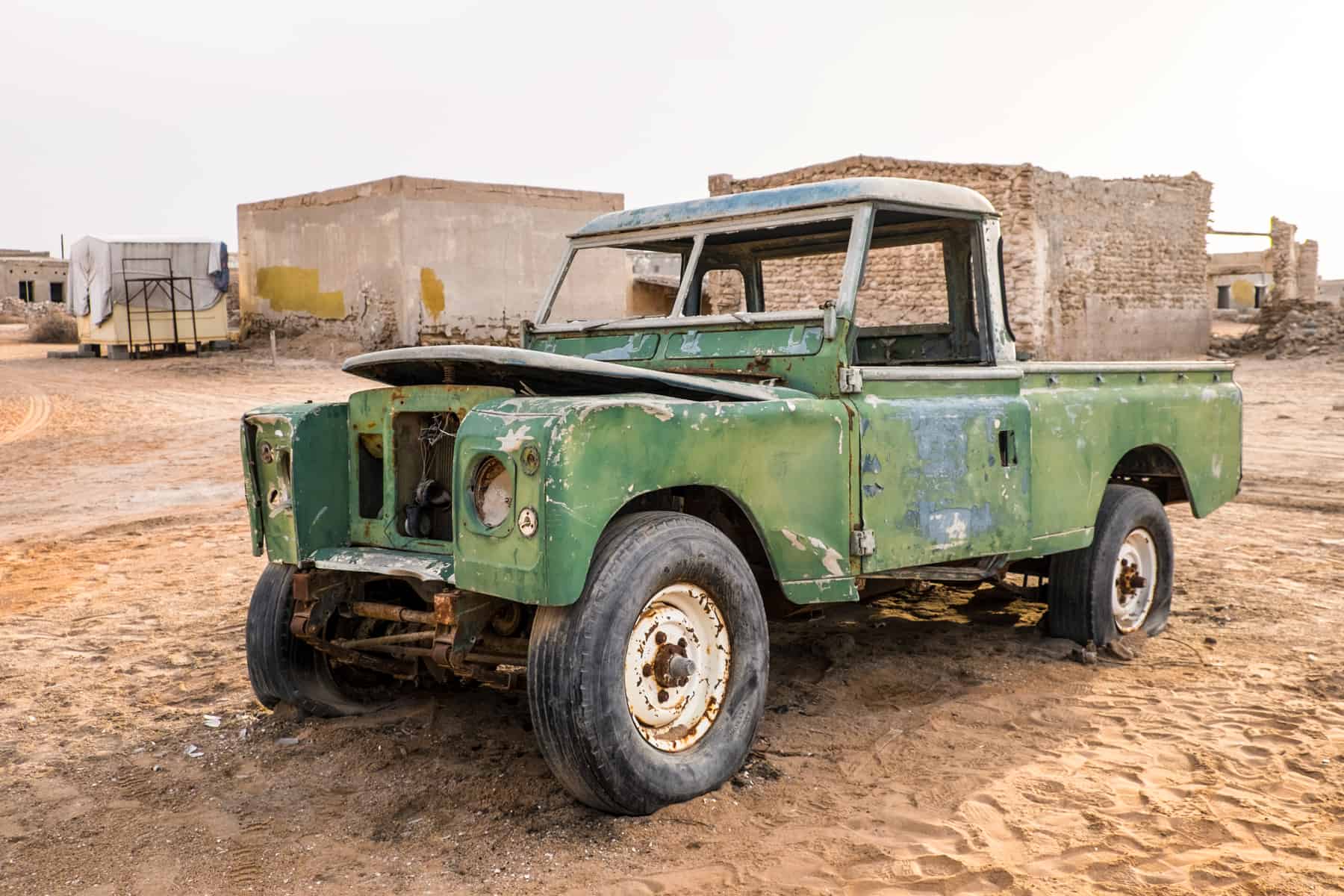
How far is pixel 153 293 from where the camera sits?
69.9ft

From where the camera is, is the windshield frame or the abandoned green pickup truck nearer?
the abandoned green pickup truck

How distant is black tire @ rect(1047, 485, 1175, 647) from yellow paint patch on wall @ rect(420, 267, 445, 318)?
15.3 m

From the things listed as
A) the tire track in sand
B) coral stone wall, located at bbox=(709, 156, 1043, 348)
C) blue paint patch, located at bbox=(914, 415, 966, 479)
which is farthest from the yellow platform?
blue paint patch, located at bbox=(914, 415, 966, 479)

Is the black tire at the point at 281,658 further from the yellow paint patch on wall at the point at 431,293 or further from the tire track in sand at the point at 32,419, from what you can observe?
the yellow paint patch on wall at the point at 431,293

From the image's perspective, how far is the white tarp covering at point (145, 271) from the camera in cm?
2094

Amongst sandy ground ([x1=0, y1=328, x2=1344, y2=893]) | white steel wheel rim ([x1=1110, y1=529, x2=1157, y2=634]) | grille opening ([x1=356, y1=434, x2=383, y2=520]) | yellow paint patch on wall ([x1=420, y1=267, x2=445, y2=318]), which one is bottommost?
sandy ground ([x1=0, y1=328, x2=1344, y2=893])

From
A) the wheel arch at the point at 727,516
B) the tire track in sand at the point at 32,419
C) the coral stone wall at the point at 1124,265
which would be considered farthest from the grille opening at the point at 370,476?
the coral stone wall at the point at 1124,265

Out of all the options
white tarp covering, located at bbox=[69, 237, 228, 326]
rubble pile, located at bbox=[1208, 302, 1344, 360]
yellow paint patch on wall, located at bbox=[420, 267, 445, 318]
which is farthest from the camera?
rubble pile, located at bbox=[1208, 302, 1344, 360]

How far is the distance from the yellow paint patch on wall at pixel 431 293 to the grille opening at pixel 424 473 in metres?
15.7

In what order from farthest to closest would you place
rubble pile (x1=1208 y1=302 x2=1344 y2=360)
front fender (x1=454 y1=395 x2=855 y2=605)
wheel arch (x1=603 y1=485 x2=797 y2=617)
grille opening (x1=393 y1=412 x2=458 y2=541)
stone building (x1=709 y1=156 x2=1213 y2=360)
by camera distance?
rubble pile (x1=1208 y1=302 x2=1344 y2=360)
stone building (x1=709 y1=156 x2=1213 y2=360)
grille opening (x1=393 y1=412 x2=458 y2=541)
wheel arch (x1=603 y1=485 x2=797 y2=617)
front fender (x1=454 y1=395 x2=855 y2=605)

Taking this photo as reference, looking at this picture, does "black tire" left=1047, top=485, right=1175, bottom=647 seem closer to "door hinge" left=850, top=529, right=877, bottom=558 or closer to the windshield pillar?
"door hinge" left=850, top=529, right=877, bottom=558

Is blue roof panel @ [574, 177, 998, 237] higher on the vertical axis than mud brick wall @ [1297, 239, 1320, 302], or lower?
lower

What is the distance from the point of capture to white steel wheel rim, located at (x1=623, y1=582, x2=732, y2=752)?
3.52 metres

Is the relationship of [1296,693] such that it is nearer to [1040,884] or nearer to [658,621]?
[1040,884]
